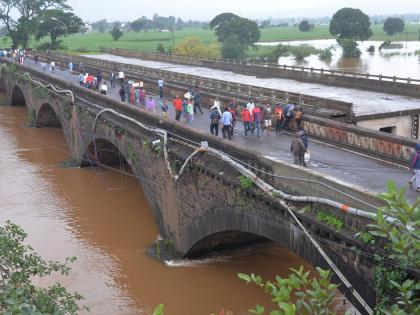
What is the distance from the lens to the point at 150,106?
96.9 ft

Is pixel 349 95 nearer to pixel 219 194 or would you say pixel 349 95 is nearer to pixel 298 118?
pixel 298 118

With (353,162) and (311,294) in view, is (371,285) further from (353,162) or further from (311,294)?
(353,162)

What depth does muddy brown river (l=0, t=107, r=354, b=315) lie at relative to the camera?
19.3 meters

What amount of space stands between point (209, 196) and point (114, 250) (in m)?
6.88

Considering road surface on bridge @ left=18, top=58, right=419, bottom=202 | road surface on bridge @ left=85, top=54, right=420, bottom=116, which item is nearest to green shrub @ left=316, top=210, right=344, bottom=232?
road surface on bridge @ left=18, top=58, right=419, bottom=202

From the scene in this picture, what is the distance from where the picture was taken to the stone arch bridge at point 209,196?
1255 centimetres

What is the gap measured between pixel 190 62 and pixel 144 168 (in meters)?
47.7

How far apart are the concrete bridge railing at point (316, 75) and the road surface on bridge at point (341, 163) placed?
1634cm

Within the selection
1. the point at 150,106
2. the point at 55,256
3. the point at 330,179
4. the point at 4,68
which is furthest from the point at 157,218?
the point at 4,68

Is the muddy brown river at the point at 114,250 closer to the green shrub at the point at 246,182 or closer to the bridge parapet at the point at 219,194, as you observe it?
the bridge parapet at the point at 219,194

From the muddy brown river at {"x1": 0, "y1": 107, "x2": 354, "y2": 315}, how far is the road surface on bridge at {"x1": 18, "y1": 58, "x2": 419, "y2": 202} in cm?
382

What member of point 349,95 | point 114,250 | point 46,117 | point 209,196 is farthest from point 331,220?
point 46,117

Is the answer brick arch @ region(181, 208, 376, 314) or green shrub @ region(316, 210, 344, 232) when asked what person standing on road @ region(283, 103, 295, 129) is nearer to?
brick arch @ region(181, 208, 376, 314)

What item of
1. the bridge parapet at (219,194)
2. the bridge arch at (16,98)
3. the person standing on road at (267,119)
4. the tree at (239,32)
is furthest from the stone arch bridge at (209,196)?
the tree at (239,32)
